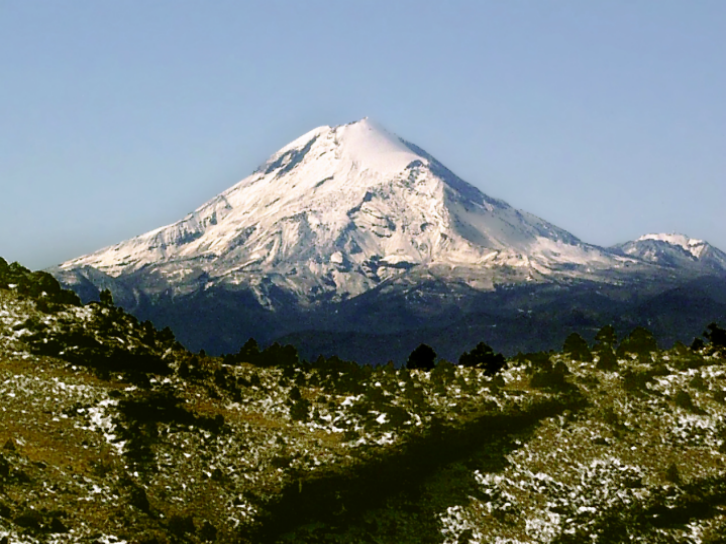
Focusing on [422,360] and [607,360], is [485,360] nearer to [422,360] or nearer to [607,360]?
[422,360]

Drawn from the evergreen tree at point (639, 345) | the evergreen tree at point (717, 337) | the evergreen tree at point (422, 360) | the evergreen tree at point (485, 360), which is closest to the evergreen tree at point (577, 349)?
the evergreen tree at point (639, 345)

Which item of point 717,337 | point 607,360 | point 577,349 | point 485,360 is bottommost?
point 607,360

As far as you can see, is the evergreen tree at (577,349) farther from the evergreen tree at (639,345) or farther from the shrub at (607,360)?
the evergreen tree at (639,345)

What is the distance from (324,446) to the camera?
3952 inches

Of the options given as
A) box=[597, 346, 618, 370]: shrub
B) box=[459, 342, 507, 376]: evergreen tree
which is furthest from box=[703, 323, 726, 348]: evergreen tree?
box=[459, 342, 507, 376]: evergreen tree

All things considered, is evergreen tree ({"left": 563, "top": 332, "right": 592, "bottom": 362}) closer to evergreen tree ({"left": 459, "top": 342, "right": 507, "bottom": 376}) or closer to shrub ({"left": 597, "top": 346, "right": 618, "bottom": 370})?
shrub ({"left": 597, "top": 346, "right": 618, "bottom": 370})

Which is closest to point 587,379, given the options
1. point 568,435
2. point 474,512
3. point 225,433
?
point 568,435

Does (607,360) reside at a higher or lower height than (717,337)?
lower

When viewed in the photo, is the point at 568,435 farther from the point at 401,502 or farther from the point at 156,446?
the point at 156,446

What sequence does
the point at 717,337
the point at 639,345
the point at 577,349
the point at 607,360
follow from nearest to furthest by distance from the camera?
the point at 607,360, the point at 577,349, the point at 639,345, the point at 717,337

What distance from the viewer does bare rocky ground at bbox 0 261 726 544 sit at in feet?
278

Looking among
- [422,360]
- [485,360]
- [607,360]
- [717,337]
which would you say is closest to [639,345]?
[607,360]

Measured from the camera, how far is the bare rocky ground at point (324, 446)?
278 ft

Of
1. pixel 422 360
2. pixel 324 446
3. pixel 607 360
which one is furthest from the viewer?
pixel 422 360
